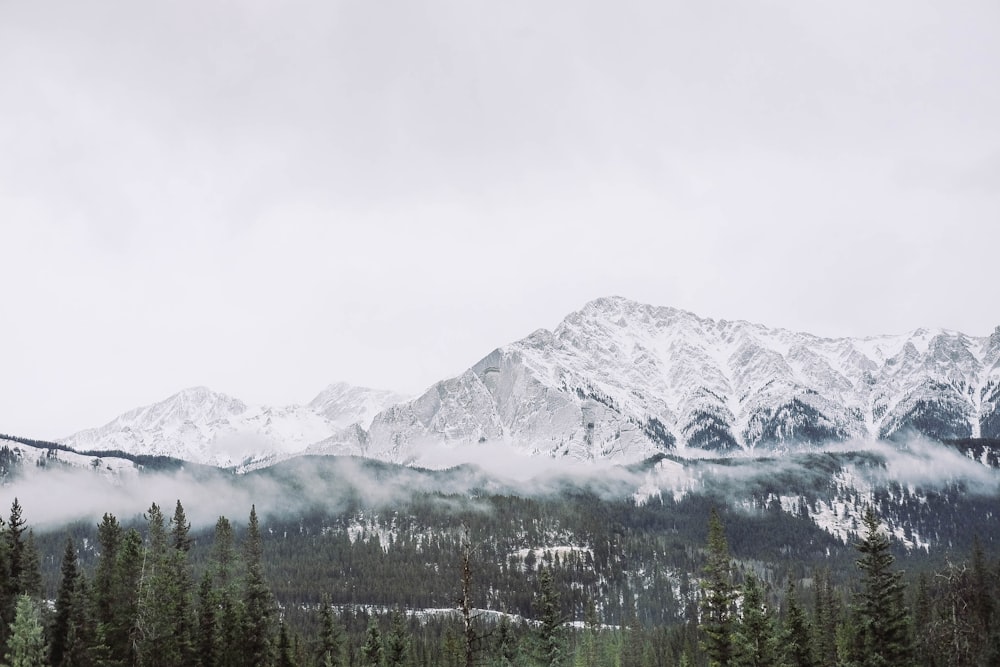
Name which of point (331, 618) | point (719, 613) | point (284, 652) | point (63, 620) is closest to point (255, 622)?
point (284, 652)

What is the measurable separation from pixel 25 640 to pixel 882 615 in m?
55.5

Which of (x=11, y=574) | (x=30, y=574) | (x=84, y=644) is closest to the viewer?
(x=84, y=644)

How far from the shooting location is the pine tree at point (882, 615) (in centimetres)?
4853

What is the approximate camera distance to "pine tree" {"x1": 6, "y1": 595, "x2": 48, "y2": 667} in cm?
5528

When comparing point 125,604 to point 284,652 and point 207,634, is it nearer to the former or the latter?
point 207,634

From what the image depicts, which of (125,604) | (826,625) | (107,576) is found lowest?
(826,625)

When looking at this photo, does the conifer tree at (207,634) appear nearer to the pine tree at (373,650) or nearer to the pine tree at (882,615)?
the pine tree at (373,650)

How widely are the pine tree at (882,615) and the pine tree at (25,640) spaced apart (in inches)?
2105

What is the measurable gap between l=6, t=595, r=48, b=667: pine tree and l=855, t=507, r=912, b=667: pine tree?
175 feet

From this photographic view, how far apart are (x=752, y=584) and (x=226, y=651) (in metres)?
43.7

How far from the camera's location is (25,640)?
2210 inches

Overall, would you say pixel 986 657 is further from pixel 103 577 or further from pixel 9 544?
pixel 9 544

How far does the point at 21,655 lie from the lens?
55.4 meters

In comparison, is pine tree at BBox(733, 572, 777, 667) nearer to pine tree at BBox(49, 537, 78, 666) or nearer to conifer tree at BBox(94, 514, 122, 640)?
conifer tree at BBox(94, 514, 122, 640)
